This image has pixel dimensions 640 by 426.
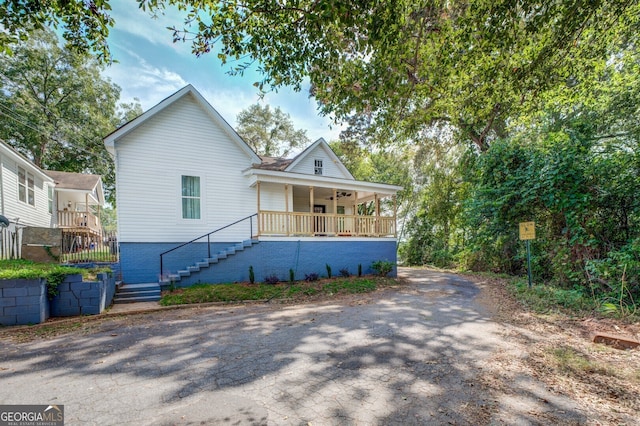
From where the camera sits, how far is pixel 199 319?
6727 millimetres

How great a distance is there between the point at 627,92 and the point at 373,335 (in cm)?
1262

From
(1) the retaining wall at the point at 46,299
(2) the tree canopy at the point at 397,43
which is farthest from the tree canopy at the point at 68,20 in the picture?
(1) the retaining wall at the point at 46,299

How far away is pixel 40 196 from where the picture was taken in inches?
601

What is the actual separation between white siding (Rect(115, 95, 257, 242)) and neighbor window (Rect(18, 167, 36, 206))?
6.91m

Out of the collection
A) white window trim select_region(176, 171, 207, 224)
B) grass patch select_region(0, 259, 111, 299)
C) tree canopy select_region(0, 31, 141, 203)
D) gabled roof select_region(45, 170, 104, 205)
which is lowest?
grass patch select_region(0, 259, 111, 299)

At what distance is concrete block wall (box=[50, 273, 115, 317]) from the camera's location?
684 centimetres

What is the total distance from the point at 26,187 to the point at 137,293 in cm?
1015

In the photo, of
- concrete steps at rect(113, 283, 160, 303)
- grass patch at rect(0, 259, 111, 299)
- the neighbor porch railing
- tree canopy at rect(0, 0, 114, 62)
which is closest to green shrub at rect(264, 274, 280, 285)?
the neighbor porch railing

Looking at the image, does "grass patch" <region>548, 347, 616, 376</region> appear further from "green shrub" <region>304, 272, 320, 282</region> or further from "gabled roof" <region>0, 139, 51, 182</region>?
"gabled roof" <region>0, 139, 51, 182</region>

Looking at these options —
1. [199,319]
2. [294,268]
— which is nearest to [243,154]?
[294,268]

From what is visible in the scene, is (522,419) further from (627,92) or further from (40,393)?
(627,92)

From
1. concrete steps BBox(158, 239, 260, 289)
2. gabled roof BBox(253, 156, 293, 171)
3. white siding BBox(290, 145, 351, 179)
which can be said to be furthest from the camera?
white siding BBox(290, 145, 351, 179)

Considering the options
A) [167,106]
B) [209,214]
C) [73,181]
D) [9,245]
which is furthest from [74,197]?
[209,214]

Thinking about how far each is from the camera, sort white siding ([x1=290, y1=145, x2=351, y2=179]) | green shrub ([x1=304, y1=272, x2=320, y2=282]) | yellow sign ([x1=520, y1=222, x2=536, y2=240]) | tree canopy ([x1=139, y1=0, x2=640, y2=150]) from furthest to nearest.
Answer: white siding ([x1=290, y1=145, x2=351, y2=179])
green shrub ([x1=304, y1=272, x2=320, y2=282])
yellow sign ([x1=520, y1=222, x2=536, y2=240])
tree canopy ([x1=139, y1=0, x2=640, y2=150])
